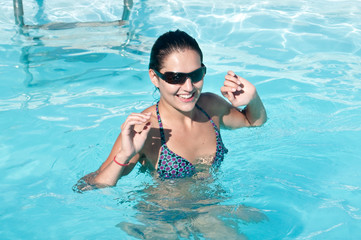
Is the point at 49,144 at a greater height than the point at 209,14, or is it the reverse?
the point at 209,14

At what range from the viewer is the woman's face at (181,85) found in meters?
3.18

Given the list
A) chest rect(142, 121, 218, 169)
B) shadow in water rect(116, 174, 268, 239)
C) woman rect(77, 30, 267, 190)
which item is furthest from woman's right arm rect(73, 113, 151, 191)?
shadow in water rect(116, 174, 268, 239)

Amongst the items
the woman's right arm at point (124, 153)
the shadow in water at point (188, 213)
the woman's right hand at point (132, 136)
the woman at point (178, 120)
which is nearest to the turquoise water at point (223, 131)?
the shadow in water at point (188, 213)

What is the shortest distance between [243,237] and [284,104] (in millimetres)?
2955

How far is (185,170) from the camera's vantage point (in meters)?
3.55

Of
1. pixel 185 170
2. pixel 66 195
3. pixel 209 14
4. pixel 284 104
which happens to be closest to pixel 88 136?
pixel 66 195

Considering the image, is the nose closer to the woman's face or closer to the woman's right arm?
the woman's face

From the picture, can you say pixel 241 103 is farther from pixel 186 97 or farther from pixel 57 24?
pixel 57 24

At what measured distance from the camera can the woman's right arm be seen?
2.91 meters

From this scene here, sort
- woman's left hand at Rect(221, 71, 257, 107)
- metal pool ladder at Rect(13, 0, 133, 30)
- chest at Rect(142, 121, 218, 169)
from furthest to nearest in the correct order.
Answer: metal pool ladder at Rect(13, 0, 133, 30), woman's left hand at Rect(221, 71, 257, 107), chest at Rect(142, 121, 218, 169)

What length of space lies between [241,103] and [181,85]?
71cm

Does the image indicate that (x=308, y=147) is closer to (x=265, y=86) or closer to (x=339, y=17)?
(x=265, y=86)

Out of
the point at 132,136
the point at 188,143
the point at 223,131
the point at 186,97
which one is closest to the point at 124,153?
the point at 132,136

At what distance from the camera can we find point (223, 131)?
5.30 metres
